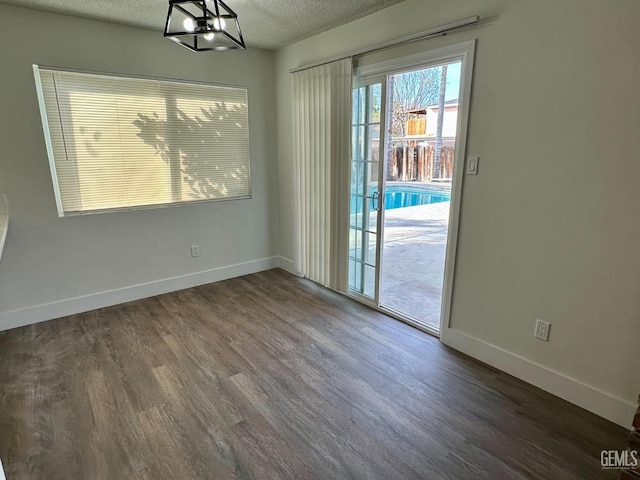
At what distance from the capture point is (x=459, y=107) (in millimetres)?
2463

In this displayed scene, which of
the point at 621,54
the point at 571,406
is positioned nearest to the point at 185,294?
the point at 571,406

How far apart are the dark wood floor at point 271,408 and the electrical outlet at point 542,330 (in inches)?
13.6

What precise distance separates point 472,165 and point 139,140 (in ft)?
9.81

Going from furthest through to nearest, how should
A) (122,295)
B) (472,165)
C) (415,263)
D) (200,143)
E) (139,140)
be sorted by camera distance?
(415,263) → (200,143) → (122,295) → (139,140) → (472,165)

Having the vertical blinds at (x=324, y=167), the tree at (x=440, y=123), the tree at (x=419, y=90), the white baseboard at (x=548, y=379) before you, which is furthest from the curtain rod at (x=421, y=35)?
the tree at (x=440, y=123)

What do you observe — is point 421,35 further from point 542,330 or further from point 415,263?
point 415,263

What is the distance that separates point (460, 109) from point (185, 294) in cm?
315

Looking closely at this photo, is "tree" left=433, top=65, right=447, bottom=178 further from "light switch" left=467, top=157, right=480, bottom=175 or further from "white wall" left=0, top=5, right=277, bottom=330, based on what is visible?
"light switch" left=467, top=157, right=480, bottom=175

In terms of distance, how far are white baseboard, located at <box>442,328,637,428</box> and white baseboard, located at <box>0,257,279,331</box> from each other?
2.54 metres

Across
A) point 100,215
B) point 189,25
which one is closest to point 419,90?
point 189,25

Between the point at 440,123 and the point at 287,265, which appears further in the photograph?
the point at 440,123

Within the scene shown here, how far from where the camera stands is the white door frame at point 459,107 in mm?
2379

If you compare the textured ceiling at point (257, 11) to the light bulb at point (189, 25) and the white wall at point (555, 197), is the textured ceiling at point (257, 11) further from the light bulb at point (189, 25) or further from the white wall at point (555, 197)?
the light bulb at point (189, 25)

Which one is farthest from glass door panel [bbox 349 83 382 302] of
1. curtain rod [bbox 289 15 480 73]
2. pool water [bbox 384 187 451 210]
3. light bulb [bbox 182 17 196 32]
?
pool water [bbox 384 187 451 210]
